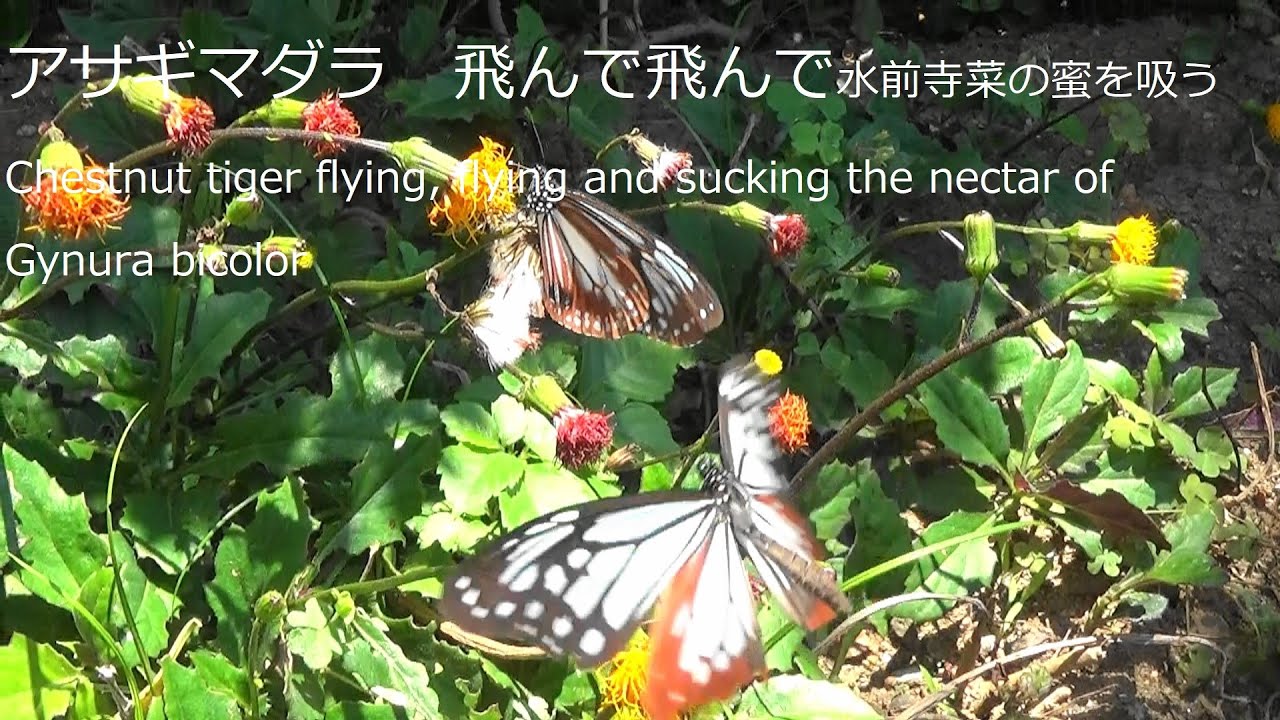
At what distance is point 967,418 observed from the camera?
2229 millimetres

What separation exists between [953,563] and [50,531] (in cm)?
135

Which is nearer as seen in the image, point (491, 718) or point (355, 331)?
point (491, 718)

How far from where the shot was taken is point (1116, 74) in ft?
10.9

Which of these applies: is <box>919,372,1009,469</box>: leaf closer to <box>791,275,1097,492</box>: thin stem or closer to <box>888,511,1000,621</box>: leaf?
<box>888,511,1000,621</box>: leaf

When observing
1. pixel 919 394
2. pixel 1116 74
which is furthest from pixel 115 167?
pixel 1116 74

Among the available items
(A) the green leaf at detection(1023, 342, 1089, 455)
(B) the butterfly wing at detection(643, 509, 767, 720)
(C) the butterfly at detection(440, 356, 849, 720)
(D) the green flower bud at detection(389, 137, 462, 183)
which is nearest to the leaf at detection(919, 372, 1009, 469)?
(A) the green leaf at detection(1023, 342, 1089, 455)

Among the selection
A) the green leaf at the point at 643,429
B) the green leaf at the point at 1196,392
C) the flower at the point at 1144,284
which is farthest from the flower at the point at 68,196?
the green leaf at the point at 1196,392

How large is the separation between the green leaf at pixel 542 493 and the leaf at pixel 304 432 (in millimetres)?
189

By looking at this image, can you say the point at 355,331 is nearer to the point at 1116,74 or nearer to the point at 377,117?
the point at 377,117

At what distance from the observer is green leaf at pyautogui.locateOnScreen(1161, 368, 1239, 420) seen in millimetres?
2422

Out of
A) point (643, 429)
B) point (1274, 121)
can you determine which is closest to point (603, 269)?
point (643, 429)

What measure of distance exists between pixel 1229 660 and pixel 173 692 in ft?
5.69

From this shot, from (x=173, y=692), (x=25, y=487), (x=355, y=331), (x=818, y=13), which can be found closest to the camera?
(x=173, y=692)

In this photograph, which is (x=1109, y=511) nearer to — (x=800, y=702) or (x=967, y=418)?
(x=967, y=418)
